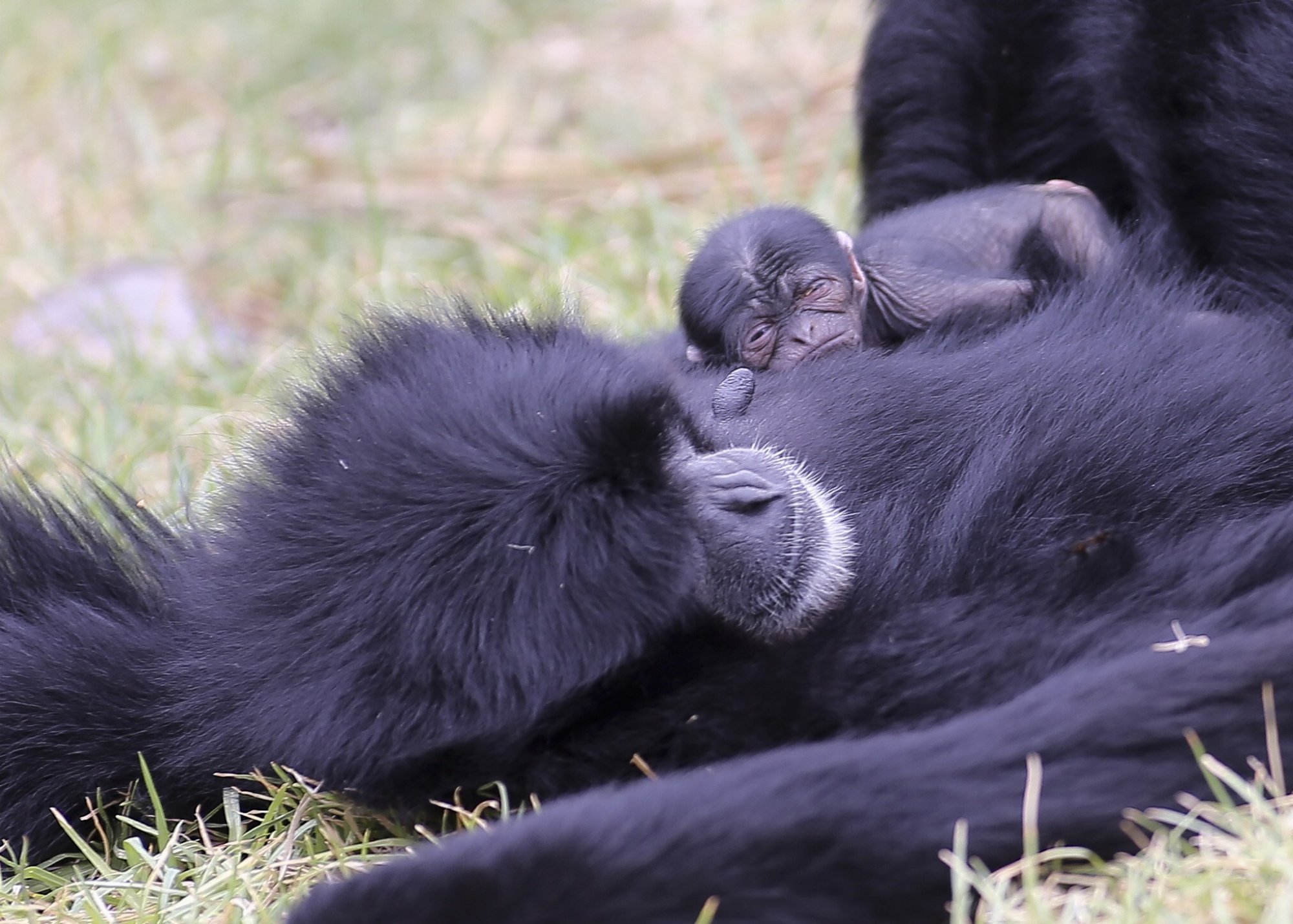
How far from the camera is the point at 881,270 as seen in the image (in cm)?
393

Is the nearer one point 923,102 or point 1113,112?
point 1113,112

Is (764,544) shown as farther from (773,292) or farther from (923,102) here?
(923,102)

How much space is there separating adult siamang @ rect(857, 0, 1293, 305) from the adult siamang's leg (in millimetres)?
1469

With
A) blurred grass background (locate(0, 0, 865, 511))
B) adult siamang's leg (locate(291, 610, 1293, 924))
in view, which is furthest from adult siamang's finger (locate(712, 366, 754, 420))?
blurred grass background (locate(0, 0, 865, 511))

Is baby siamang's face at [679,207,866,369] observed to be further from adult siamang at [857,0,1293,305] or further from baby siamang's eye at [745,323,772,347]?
adult siamang at [857,0,1293,305]

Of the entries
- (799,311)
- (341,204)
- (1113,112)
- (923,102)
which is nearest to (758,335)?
(799,311)

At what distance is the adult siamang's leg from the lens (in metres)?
2.09

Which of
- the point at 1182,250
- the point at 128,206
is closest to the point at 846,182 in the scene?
the point at 1182,250

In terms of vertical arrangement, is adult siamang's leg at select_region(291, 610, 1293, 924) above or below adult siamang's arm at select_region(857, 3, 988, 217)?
below

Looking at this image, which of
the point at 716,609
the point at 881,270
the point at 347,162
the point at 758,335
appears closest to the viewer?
the point at 716,609

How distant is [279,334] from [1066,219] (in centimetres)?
337

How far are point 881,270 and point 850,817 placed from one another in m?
2.08

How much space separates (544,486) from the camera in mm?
2703

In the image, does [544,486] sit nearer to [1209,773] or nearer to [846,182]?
[1209,773]
